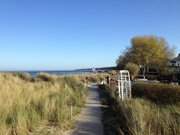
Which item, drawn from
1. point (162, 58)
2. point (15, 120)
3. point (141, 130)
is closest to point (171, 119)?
point (141, 130)

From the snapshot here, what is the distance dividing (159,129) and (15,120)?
398 cm

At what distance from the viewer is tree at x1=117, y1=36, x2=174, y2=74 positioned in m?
55.5

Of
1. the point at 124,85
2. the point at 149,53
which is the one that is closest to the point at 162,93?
the point at 124,85

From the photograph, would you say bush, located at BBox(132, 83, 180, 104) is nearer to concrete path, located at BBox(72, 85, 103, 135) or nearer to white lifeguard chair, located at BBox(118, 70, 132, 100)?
white lifeguard chair, located at BBox(118, 70, 132, 100)

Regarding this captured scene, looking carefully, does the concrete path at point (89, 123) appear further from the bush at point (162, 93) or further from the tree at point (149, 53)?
the tree at point (149, 53)

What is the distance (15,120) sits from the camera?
734 centimetres

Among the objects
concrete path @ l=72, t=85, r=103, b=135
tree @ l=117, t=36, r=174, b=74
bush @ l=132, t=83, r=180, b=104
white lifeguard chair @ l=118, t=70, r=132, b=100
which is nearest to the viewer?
concrete path @ l=72, t=85, r=103, b=135

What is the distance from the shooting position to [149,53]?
56.0 metres

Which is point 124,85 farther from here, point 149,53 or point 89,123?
point 149,53

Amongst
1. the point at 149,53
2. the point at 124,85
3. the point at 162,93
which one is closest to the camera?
the point at 162,93

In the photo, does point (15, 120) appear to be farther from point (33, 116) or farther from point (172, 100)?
point (172, 100)

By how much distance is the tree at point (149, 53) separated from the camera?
55.5 m

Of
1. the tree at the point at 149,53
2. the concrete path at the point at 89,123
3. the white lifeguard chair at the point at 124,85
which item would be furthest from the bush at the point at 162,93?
the tree at the point at 149,53

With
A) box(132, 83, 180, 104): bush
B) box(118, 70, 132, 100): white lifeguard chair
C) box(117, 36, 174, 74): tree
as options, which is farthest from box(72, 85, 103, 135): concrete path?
box(117, 36, 174, 74): tree
